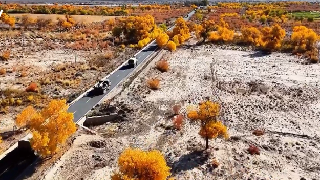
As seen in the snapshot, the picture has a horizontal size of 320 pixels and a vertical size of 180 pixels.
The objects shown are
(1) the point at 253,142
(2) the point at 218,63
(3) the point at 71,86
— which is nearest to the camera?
(1) the point at 253,142

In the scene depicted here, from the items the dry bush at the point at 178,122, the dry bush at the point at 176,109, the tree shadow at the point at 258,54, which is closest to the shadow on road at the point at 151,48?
the tree shadow at the point at 258,54

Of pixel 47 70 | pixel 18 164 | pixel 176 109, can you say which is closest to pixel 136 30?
pixel 47 70

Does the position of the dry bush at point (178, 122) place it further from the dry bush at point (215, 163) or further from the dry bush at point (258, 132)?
the dry bush at point (258, 132)

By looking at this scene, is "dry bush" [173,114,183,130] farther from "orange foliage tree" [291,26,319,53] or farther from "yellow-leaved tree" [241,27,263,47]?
"yellow-leaved tree" [241,27,263,47]

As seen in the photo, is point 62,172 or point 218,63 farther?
point 218,63

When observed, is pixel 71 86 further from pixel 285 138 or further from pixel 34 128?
pixel 285 138

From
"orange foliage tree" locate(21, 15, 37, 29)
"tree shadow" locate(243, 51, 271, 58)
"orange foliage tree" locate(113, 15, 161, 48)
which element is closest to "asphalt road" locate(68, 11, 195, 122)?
"orange foliage tree" locate(113, 15, 161, 48)

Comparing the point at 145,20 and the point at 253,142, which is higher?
the point at 145,20

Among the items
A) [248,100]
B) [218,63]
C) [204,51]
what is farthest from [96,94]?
[204,51]
